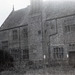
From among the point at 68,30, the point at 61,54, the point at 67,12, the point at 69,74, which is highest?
the point at 67,12

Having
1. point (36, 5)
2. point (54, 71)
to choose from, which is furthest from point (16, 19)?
point (54, 71)

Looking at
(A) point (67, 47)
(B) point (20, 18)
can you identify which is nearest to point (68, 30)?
(A) point (67, 47)

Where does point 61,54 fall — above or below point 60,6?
below

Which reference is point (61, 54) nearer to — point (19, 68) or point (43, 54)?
point (43, 54)

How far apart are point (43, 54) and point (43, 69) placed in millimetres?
8542

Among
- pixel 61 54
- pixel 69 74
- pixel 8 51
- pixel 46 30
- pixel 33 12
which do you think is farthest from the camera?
pixel 8 51

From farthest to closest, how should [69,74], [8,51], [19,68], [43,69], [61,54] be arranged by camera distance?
[8,51]
[61,54]
[19,68]
[43,69]
[69,74]

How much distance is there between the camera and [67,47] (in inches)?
1471

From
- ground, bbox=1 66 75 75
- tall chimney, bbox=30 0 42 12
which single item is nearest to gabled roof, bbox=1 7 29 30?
tall chimney, bbox=30 0 42 12

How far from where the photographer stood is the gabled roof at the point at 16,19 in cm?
4725

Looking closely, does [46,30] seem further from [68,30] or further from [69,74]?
[69,74]

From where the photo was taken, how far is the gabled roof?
47.3m

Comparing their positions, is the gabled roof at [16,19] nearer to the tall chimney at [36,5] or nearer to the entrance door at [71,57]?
the tall chimney at [36,5]

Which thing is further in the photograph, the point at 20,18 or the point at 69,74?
the point at 20,18
